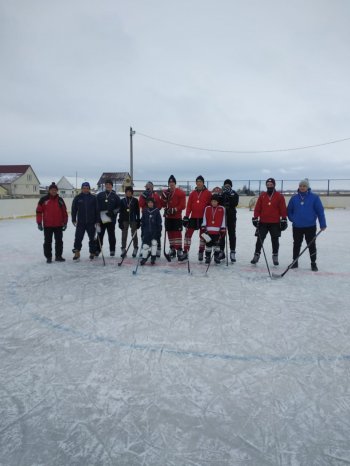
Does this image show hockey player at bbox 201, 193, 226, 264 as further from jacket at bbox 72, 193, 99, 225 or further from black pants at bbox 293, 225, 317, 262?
jacket at bbox 72, 193, 99, 225

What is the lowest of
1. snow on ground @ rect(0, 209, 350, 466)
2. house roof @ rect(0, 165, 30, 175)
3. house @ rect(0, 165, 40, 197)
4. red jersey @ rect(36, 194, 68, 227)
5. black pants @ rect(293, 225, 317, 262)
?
snow on ground @ rect(0, 209, 350, 466)

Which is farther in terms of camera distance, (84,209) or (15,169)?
(15,169)

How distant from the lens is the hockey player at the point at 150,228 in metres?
5.52

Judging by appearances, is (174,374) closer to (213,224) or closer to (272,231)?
(213,224)

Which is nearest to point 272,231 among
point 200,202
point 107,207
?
point 200,202

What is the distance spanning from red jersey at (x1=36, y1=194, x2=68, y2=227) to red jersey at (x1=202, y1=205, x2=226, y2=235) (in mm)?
2585

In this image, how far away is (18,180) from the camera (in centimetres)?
4919

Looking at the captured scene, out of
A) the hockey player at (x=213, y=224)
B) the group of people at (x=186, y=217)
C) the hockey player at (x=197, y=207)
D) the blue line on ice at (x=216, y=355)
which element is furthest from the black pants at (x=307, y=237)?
the blue line on ice at (x=216, y=355)

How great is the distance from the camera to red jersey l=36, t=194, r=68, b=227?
5625 mm

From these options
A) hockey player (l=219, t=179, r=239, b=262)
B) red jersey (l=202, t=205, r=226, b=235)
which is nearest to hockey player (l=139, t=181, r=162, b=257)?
red jersey (l=202, t=205, r=226, b=235)

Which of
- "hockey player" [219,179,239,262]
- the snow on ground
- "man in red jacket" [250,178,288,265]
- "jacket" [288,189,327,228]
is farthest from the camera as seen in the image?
"hockey player" [219,179,239,262]

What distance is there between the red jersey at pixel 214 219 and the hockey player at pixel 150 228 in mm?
862

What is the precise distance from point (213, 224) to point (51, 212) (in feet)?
9.42

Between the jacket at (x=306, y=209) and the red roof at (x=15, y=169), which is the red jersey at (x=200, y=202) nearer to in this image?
the jacket at (x=306, y=209)
